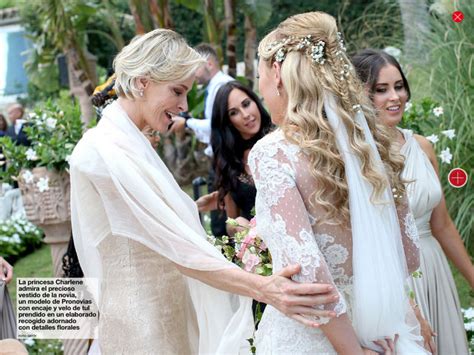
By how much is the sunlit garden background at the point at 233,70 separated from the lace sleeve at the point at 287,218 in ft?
10.2

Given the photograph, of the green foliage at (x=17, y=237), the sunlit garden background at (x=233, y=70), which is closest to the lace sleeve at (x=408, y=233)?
the sunlit garden background at (x=233, y=70)

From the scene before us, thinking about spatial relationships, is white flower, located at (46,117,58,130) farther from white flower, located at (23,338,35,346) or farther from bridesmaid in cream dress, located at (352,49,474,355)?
bridesmaid in cream dress, located at (352,49,474,355)

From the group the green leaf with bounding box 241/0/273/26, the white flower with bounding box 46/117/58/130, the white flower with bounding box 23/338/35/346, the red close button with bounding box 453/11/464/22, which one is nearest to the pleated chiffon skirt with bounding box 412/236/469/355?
the white flower with bounding box 46/117/58/130

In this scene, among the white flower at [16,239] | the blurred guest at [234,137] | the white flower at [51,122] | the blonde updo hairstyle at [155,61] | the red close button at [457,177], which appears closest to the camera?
the blonde updo hairstyle at [155,61]

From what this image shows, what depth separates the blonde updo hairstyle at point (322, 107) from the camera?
2.52m

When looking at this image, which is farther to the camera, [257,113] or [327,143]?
[257,113]

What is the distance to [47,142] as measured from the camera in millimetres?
5457

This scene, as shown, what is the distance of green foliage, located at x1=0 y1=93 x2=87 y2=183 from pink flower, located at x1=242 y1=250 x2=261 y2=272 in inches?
103

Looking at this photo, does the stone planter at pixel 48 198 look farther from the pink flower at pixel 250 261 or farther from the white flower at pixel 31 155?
the pink flower at pixel 250 261

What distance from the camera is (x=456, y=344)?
4.28 m

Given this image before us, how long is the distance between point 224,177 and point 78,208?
6.88 ft

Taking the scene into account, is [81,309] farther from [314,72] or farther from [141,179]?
[314,72]

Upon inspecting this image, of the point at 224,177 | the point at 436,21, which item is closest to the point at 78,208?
the point at 224,177

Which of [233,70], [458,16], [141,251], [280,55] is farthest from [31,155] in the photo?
[233,70]
